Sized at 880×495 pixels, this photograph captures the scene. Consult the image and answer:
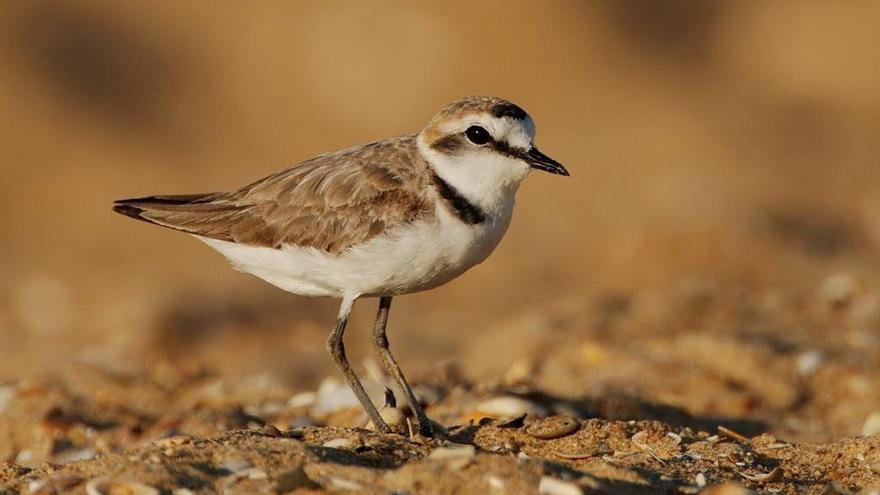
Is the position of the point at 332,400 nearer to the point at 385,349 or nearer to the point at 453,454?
the point at 385,349

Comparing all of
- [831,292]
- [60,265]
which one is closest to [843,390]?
[831,292]

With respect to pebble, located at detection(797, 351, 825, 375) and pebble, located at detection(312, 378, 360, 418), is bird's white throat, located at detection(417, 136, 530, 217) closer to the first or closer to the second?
pebble, located at detection(312, 378, 360, 418)

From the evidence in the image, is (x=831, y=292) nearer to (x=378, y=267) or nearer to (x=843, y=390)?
(x=843, y=390)

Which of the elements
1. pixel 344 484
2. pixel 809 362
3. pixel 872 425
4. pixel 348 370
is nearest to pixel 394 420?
pixel 348 370

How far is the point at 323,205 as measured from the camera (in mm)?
5828

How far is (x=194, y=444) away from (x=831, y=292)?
22.3 ft

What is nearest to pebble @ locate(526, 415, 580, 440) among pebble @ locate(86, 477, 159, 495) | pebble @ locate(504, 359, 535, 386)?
pebble @ locate(504, 359, 535, 386)

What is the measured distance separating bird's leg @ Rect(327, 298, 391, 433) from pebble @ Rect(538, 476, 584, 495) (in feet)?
5.04

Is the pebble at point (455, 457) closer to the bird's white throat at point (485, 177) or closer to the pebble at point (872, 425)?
the bird's white throat at point (485, 177)

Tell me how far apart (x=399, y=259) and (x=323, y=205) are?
594 mm

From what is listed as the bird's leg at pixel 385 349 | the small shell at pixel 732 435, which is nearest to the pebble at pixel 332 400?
the bird's leg at pixel 385 349

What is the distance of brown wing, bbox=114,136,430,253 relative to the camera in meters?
5.62

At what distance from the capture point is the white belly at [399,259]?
542cm

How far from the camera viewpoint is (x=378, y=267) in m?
5.51
